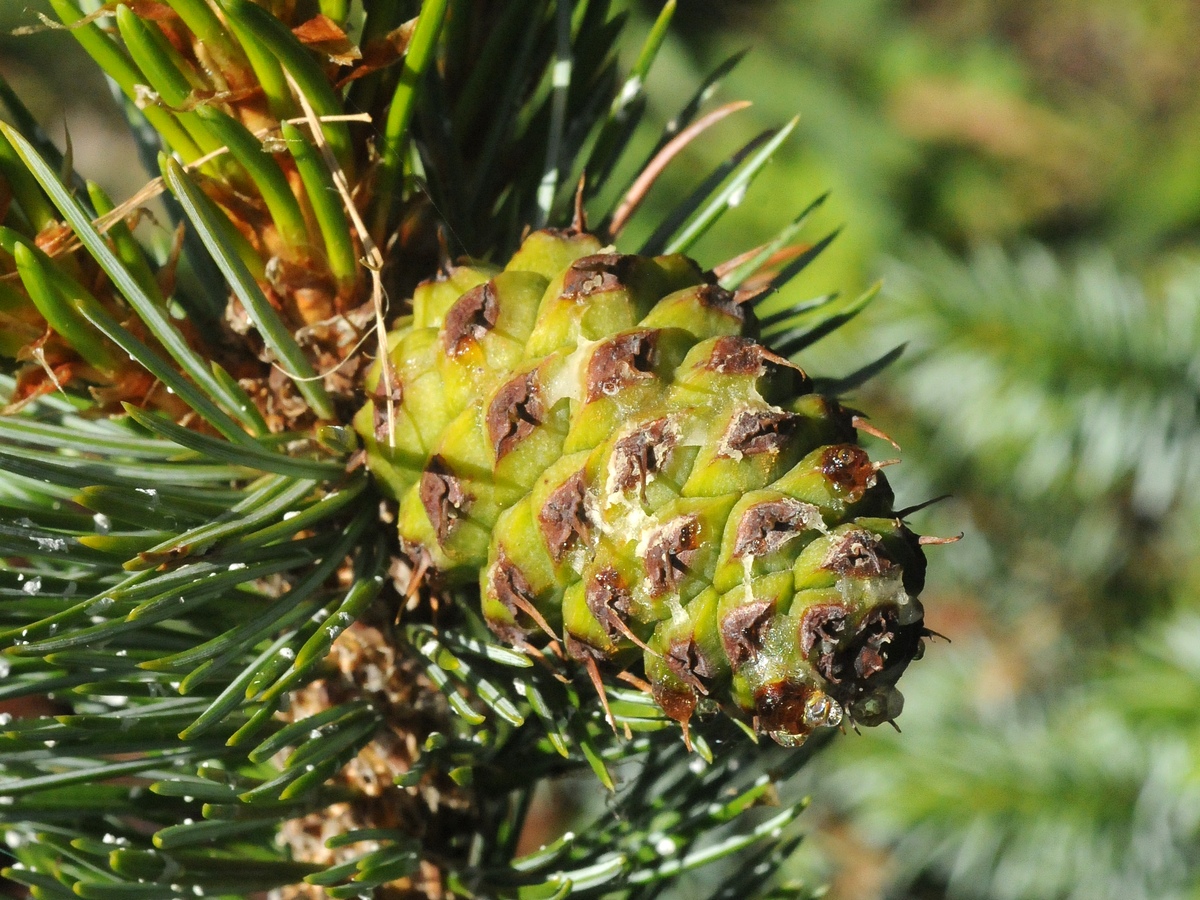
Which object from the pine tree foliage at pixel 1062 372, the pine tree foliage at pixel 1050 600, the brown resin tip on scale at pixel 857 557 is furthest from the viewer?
the pine tree foliage at pixel 1062 372

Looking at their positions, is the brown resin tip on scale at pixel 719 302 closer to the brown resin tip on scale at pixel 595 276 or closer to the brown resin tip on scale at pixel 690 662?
the brown resin tip on scale at pixel 595 276

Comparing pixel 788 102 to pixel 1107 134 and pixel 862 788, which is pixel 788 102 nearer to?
pixel 1107 134

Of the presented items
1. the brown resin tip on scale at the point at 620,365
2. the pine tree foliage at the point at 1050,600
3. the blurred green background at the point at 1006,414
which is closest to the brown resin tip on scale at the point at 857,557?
the brown resin tip on scale at the point at 620,365

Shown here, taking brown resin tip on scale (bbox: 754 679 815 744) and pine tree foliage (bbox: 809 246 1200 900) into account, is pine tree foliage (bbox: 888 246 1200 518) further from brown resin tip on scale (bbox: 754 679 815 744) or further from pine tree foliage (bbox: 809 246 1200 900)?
brown resin tip on scale (bbox: 754 679 815 744)

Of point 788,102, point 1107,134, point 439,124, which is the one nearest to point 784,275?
point 439,124

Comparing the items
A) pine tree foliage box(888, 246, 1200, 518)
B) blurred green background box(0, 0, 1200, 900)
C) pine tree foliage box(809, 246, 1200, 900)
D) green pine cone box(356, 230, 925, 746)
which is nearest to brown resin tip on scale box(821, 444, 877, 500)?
green pine cone box(356, 230, 925, 746)

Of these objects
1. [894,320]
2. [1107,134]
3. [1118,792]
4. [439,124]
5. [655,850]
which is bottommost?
[1118,792]
